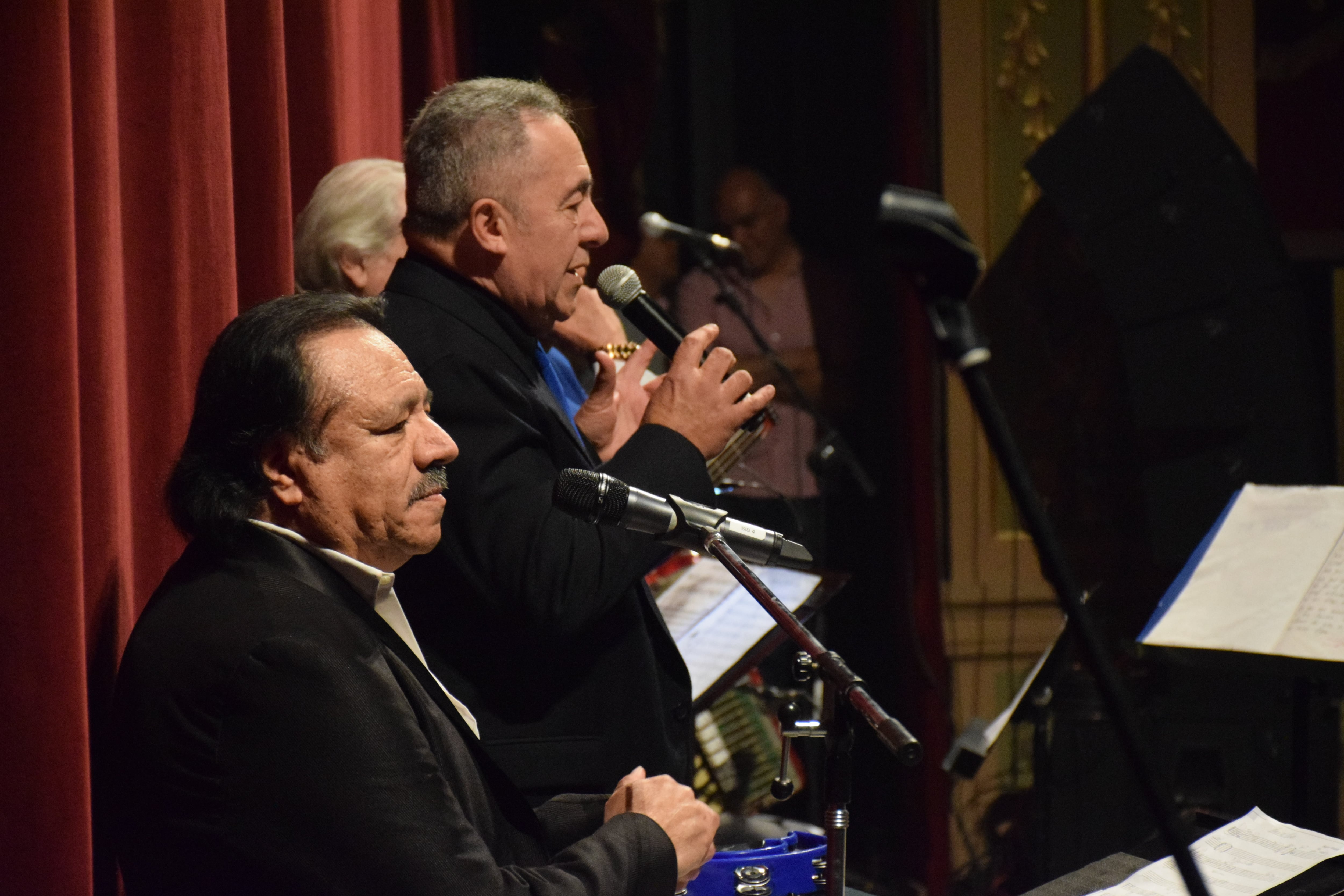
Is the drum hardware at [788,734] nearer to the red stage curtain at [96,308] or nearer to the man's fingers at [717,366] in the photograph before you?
the man's fingers at [717,366]

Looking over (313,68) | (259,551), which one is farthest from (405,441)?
(313,68)

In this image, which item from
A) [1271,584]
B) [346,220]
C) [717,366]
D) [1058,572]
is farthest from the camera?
[346,220]

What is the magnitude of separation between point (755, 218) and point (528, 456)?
335 cm

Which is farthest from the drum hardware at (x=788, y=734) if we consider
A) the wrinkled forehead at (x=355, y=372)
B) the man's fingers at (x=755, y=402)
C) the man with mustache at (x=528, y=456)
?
the wrinkled forehead at (x=355, y=372)

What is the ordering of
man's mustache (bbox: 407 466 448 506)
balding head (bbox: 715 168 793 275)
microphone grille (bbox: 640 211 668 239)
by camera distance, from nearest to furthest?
1. man's mustache (bbox: 407 466 448 506)
2. microphone grille (bbox: 640 211 668 239)
3. balding head (bbox: 715 168 793 275)

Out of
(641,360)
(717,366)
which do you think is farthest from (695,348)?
(641,360)

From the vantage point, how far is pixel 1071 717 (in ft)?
13.2

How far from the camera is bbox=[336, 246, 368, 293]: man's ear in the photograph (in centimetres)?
218

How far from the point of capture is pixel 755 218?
484 centimetres

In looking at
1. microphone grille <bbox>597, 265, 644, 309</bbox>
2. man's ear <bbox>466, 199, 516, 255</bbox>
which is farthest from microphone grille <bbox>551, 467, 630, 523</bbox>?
microphone grille <bbox>597, 265, 644, 309</bbox>

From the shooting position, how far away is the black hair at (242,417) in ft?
4.25

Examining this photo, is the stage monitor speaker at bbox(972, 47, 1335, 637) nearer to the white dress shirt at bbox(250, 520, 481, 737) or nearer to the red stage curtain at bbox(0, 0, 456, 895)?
the red stage curtain at bbox(0, 0, 456, 895)

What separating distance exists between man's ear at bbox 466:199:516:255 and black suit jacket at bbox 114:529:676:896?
0.58m

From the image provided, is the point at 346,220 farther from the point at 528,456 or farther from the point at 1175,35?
the point at 1175,35
